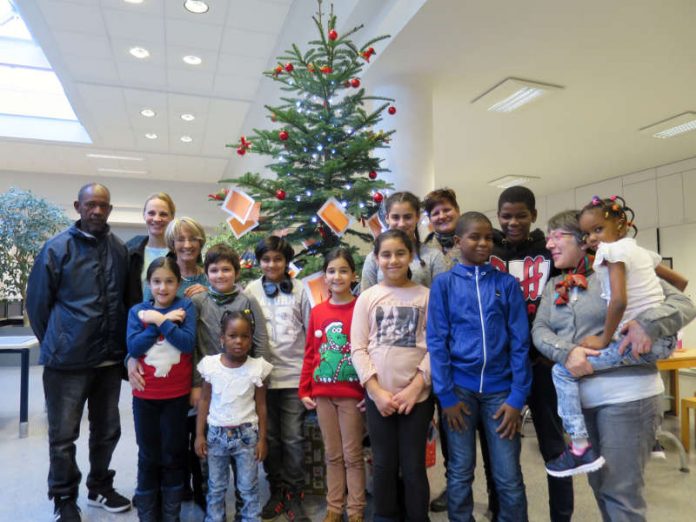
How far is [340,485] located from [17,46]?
6.47 m

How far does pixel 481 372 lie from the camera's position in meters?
1.71

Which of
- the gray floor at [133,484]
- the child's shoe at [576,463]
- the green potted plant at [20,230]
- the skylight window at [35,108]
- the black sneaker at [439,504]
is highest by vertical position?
the skylight window at [35,108]

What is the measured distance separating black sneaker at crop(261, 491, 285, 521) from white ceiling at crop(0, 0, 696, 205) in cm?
303

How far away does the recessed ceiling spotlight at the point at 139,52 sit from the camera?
4.75 m

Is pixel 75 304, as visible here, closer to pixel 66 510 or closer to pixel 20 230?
pixel 66 510

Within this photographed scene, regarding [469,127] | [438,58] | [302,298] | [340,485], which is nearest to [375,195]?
[302,298]

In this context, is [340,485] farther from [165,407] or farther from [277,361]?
[165,407]

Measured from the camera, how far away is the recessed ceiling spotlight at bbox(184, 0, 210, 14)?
393cm

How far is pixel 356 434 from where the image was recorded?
6.66ft

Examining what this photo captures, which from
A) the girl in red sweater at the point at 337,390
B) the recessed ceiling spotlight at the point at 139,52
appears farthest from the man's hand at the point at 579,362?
the recessed ceiling spotlight at the point at 139,52

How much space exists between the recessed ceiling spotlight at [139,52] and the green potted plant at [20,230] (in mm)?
2098

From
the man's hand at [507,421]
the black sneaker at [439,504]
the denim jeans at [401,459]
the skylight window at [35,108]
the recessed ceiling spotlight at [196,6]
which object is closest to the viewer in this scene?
the man's hand at [507,421]

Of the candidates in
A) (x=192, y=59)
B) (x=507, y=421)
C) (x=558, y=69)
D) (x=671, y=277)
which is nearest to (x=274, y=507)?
(x=507, y=421)

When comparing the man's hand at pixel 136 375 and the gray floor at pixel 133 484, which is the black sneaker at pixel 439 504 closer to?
the gray floor at pixel 133 484
